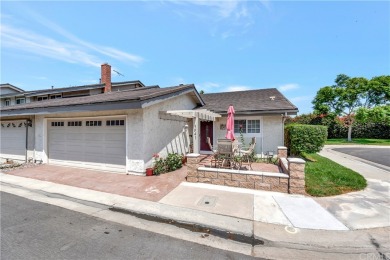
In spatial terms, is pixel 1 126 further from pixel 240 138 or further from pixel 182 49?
pixel 240 138

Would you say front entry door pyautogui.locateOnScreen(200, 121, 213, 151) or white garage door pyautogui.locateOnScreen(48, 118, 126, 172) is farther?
front entry door pyautogui.locateOnScreen(200, 121, 213, 151)

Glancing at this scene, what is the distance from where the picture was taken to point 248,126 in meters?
12.4

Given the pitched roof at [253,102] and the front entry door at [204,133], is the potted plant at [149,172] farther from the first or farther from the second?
the pitched roof at [253,102]

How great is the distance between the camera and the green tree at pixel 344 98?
30.0 meters

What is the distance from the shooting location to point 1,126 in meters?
13.6

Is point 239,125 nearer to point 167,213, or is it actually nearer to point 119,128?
point 119,128

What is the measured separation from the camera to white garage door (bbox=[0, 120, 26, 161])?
12159mm

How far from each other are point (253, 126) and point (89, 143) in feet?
Answer: 31.6

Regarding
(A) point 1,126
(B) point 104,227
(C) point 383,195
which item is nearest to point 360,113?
(C) point 383,195

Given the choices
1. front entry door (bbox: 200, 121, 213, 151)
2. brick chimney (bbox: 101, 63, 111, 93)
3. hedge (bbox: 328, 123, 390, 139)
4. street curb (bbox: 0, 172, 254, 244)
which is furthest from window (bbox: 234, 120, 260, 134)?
hedge (bbox: 328, 123, 390, 139)

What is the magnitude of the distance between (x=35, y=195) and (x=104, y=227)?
391cm

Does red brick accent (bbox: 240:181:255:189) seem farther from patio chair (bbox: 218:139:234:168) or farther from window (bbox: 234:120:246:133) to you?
window (bbox: 234:120:246:133)

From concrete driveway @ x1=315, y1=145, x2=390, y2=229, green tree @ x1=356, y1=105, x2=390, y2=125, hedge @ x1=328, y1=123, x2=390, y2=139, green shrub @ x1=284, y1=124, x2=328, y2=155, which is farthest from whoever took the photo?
hedge @ x1=328, y1=123, x2=390, y2=139

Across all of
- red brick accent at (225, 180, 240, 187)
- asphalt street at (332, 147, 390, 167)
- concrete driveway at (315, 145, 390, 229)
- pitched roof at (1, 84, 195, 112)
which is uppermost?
pitched roof at (1, 84, 195, 112)
